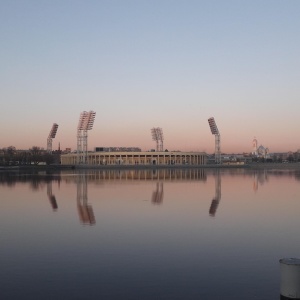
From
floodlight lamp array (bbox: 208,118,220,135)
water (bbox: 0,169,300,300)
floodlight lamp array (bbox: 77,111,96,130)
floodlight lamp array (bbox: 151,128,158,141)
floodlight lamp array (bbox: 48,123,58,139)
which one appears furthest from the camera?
floodlight lamp array (bbox: 151,128,158,141)

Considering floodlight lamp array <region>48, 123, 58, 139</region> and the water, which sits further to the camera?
floodlight lamp array <region>48, 123, 58, 139</region>

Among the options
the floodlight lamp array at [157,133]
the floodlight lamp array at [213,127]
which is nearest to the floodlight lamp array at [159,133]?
the floodlight lamp array at [157,133]

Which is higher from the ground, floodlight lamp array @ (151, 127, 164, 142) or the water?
floodlight lamp array @ (151, 127, 164, 142)

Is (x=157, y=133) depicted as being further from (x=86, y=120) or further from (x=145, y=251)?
(x=145, y=251)

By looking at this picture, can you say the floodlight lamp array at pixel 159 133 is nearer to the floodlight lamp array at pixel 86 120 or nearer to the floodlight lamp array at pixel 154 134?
the floodlight lamp array at pixel 154 134

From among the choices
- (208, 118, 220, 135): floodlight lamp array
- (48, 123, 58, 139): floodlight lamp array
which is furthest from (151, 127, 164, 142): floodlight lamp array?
(48, 123, 58, 139): floodlight lamp array

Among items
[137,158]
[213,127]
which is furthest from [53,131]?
[213,127]

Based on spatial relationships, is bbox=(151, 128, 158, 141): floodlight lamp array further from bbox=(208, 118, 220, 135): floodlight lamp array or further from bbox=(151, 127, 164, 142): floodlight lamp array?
bbox=(208, 118, 220, 135): floodlight lamp array

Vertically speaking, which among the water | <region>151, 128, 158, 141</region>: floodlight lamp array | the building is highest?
<region>151, 128, 158, 141</region>: floodlight lamp array

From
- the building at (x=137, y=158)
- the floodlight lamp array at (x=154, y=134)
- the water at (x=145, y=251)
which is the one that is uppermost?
the floodlight lamp array at (x=154, y=134)

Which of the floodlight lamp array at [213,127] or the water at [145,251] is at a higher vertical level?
the floodlight lamp array at [213,127]

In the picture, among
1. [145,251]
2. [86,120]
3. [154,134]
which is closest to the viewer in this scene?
[145,251]

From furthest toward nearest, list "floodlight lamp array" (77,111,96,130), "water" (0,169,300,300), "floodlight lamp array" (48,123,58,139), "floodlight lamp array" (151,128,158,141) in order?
"floodlight lamp array" (151,128,158,141) → "floodlight lamp array" (48,123,58,139) → "floodlight lamp array" (77,111,96,130) → "water" (0,169,300,300)

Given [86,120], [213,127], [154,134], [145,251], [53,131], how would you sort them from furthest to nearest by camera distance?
[154,134], [53,131], [213,127], [86,120], [145,251]
